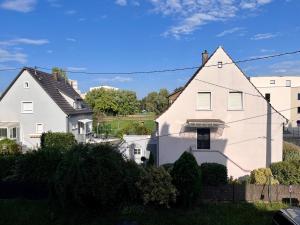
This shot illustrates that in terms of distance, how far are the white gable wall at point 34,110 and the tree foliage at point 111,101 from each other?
5877 centimetres

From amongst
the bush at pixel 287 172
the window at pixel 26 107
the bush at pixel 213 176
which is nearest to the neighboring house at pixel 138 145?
the bush at pixel 287 172

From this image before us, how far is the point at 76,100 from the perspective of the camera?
45250mm

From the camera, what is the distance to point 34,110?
38.8m

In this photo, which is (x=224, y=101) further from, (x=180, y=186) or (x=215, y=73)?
(x=180, y=186)

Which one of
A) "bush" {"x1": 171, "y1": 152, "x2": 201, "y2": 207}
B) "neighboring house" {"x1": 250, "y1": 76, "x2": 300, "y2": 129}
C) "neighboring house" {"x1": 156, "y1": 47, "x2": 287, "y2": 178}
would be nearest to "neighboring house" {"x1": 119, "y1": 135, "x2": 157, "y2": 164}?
"neighboring house" {"x1": 156, "y1": 47, "x2": 287, "y2": 178}

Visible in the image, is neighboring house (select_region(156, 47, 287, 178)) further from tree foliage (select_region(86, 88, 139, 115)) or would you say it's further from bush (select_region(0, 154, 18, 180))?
tree foliage (select_region(86, 88, 139, 115))

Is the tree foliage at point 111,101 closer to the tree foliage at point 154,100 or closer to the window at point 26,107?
the tree foliage at point 154,100

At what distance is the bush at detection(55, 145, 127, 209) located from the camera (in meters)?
13.6

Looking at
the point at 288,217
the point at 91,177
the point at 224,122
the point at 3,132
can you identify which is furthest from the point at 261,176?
the point at 3,132

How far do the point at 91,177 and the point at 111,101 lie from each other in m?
91.6

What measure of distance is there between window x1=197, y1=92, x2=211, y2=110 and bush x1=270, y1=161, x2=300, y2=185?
6805 mm

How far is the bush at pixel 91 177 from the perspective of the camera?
1364 centimetres

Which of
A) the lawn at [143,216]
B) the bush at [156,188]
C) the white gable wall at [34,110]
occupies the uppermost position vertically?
the white gable wall at [34,110]

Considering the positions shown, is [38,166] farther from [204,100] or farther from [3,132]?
[3,132]
